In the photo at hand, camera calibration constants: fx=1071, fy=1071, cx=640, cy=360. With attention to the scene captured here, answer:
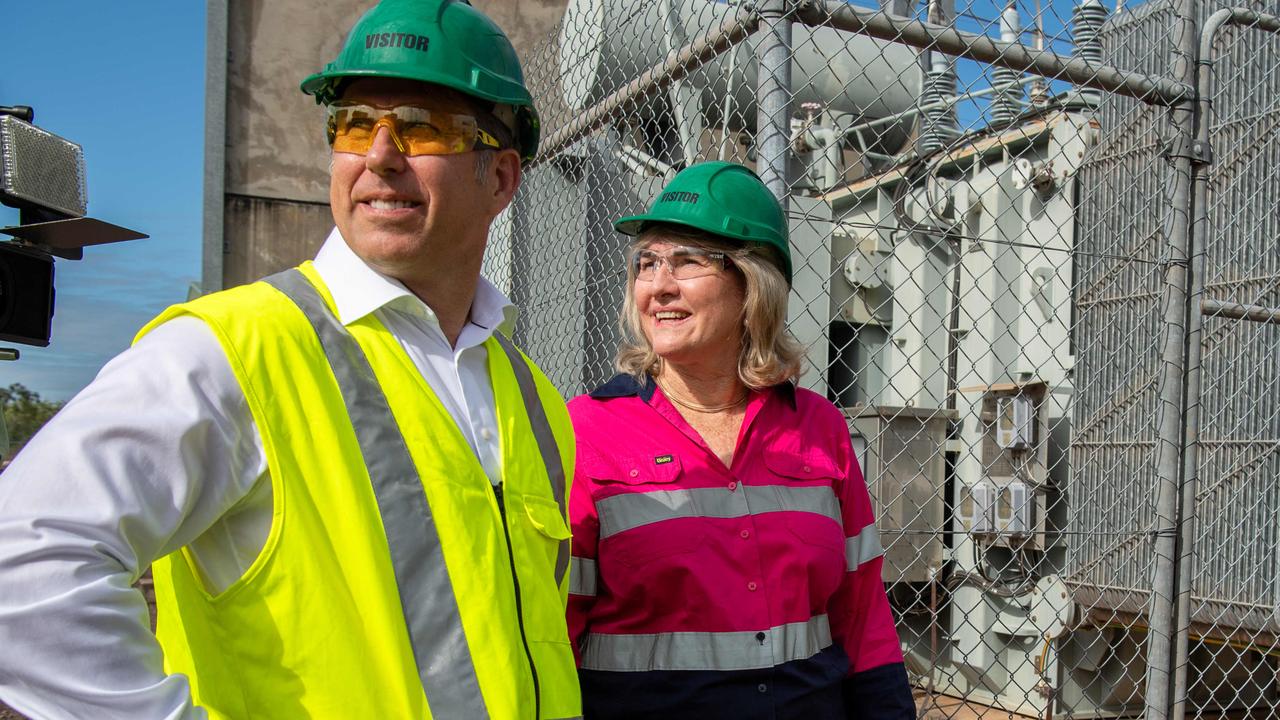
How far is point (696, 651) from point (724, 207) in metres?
0.96

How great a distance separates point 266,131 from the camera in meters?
11.5

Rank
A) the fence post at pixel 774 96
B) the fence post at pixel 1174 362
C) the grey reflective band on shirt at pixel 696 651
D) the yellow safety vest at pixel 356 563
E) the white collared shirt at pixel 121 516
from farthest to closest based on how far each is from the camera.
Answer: the fence post at pixel 1174 362, the fence post at pixel 774 96, the grey reflective band on shirt at pixel 696 651, the yellow safety vest at pixel 356 563, the white collared shirt at pixel 121 516

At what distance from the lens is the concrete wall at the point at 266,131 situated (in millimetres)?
11219

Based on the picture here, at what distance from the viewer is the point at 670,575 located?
83.7 inches

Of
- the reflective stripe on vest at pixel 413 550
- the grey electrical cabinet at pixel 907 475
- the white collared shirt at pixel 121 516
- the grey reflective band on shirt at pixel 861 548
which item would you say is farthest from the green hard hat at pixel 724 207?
the grey electrical cabinet at pixel 907 475

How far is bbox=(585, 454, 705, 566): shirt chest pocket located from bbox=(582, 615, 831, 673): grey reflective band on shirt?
162 millimetres

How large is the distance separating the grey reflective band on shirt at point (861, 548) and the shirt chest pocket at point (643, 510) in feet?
1.27

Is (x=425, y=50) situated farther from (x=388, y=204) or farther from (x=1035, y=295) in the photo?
(x=1035, y=295)

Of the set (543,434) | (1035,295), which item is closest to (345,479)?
(543,434)

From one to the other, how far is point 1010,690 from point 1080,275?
2220 millimetres

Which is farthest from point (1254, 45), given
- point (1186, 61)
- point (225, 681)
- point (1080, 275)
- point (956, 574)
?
point (225, 681)

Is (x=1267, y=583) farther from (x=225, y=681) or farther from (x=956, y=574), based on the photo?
(x=225, y=681)

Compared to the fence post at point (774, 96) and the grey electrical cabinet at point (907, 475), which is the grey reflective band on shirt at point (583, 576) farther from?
the grey electrical cabinet at point (907, 475)

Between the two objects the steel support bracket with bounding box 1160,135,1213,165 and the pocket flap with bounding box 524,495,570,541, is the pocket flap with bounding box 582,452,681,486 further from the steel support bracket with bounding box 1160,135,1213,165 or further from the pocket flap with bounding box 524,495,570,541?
the steel support bracket with bounding box 1160,135,1213,165
